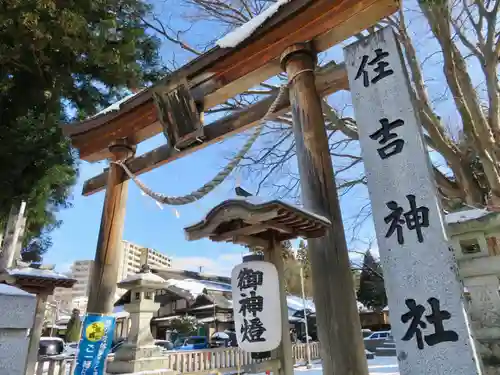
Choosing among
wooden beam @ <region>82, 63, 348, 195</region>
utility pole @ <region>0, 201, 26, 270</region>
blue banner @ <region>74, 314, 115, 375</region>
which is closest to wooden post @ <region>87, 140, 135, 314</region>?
blue banner @ <region>74, 314, 115, 375</region>

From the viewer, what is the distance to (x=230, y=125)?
5324 mm

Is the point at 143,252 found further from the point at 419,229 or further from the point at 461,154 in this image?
the point at 419,229

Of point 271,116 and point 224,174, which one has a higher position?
point 271,116

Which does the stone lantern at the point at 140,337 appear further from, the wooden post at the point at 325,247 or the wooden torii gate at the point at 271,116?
the wooden post at the point at 325,247

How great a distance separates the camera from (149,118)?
5.74 metres

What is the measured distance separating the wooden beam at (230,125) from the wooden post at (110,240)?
27 centimetres

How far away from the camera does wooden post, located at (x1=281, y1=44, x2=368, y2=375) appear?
2891 millimetres

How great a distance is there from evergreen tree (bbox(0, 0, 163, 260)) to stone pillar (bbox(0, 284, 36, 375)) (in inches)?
251

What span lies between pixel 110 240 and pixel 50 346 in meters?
9.49

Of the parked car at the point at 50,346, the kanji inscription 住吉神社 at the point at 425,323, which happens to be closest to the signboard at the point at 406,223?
the kanji inscription 住吉神社 at the point at 425,323

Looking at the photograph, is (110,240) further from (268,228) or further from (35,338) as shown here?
(35,338)

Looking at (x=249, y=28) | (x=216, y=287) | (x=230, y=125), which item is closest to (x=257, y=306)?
(x=230, y=125)

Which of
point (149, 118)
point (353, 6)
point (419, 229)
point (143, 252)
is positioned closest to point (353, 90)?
point (353, 6)

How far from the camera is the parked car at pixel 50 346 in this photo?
1208 cm
